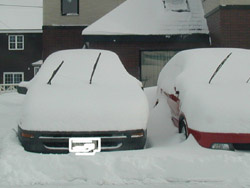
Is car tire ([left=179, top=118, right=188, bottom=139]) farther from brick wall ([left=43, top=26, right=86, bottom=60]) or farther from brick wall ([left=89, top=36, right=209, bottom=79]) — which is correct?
brick wall ([left=43, top=26, right=86, bottom=60])

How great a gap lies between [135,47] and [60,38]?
12.6 ft

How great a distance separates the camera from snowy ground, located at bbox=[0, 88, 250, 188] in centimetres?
323

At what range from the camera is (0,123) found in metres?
5.84

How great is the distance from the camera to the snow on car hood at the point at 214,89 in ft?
13.0

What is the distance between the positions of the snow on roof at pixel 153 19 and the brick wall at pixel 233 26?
1.23 metres

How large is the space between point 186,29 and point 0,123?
9140mm

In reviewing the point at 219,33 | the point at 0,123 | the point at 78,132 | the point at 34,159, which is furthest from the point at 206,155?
the point at 219,33

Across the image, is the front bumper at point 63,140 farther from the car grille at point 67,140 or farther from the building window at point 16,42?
the building window at point 16,42

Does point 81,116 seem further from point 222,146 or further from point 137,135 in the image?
point 222,146

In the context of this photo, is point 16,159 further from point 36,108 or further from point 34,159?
point 36,108

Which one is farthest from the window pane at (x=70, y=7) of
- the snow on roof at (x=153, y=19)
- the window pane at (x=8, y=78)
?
the window pane at (x=8, y=78)

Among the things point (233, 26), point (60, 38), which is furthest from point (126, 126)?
point (60, 38)

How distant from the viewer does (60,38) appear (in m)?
15.1

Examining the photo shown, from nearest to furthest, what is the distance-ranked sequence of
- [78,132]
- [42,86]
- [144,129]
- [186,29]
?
[78,132]
[144,129]
[42,86]
[186,29]
